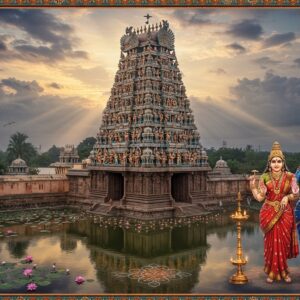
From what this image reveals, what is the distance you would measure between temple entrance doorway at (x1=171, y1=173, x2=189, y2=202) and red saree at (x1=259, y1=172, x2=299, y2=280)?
15.5 metres

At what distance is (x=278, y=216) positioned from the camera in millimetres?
10617

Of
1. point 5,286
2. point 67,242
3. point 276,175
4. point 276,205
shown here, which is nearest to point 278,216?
point 276,205

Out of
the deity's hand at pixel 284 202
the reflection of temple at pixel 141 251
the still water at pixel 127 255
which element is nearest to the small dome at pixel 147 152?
the still water at pixel 127 255

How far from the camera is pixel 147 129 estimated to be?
24.5 m

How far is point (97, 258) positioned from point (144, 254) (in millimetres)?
1780

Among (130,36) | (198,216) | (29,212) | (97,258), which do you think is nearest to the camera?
(97,258)

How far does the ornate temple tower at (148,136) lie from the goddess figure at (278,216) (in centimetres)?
1292

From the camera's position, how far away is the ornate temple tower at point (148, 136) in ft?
79.5

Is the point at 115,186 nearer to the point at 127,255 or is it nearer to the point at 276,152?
the point at 127,255

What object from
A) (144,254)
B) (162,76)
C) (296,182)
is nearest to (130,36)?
(162,76)

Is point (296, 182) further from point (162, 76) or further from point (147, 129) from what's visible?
point (162, 76)

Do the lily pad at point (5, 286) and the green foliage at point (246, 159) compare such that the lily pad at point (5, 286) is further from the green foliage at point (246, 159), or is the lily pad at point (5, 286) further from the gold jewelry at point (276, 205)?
the green foliage at point (246, 159)

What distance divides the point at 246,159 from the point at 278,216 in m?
38.7

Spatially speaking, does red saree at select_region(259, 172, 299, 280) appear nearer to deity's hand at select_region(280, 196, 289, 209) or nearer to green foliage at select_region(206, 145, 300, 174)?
deity's hand at select_region(280, 196, 289, 209)
